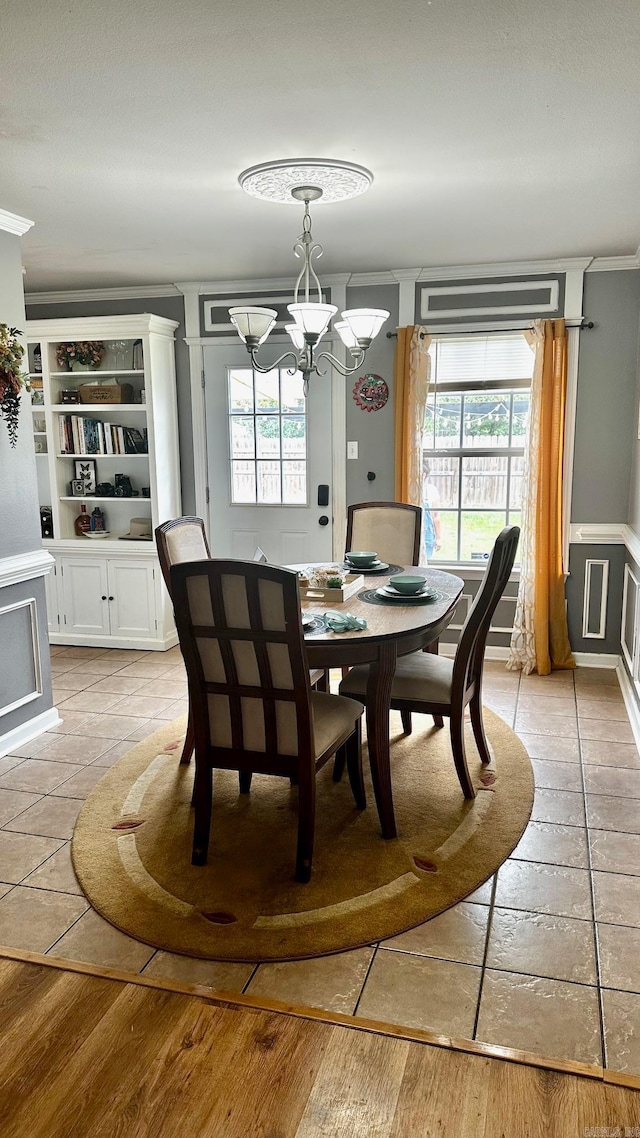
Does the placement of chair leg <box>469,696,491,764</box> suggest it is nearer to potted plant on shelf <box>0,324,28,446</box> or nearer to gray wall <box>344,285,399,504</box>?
gray wall <box>344,285,399,504</box>

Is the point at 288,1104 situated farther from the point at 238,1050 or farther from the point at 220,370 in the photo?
the point at 220,370

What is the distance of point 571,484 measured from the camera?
15.5 feet

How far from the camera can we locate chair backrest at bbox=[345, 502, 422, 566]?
4.27m

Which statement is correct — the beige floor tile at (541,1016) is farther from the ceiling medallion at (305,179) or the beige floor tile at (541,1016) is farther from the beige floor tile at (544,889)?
the ceiling medallion at (305,179)

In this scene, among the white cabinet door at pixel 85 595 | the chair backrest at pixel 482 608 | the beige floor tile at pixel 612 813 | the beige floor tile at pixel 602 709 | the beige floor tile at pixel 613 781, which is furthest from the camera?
the white cabinet door at pixel 85 595

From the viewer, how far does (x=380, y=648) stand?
268 cm

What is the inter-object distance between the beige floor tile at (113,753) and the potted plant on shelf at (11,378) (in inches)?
58.2

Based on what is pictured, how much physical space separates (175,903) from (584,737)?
7.15 ft

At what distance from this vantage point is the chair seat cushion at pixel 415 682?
9.89 ft

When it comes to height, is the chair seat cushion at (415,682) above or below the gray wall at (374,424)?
below

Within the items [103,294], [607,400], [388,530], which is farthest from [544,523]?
[103,294]

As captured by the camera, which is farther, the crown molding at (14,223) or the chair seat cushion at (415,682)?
the crown molding at (14,223)

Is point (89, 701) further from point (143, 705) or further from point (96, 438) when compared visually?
point (96, 438)

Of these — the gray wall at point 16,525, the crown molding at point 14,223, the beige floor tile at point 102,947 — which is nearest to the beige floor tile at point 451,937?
the beige floor tile at point 102,947
